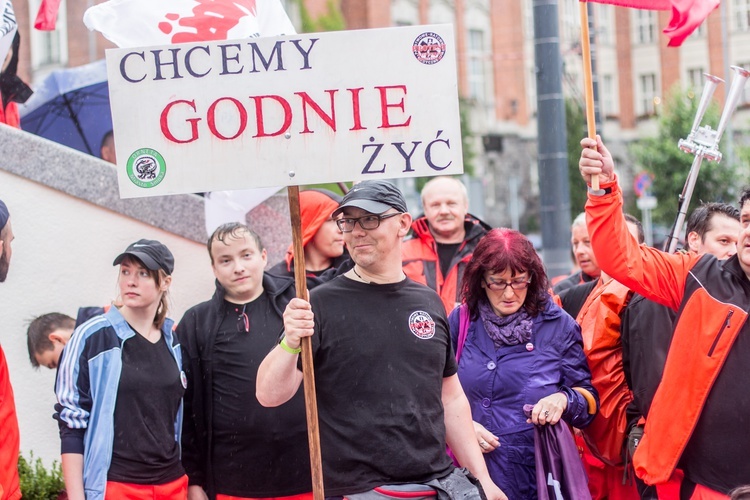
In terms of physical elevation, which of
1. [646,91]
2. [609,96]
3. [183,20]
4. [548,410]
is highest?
[646,91]

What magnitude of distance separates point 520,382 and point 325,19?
112 feet

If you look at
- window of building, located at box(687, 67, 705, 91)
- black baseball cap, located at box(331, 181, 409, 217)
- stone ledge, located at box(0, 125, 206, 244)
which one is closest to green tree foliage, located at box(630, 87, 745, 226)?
window of building, located at box(687, 67, 705, 91)

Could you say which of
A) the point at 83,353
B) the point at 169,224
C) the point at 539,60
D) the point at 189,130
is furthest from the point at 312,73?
the point at 539,60

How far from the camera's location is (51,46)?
3481 cm

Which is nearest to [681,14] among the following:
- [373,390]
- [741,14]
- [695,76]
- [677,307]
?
[677,307]

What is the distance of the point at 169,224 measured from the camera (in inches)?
A: 264

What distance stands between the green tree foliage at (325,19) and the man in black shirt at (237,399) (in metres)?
32.4

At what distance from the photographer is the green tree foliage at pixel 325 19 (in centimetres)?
3722

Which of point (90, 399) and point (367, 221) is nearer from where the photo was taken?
point (367, 221)

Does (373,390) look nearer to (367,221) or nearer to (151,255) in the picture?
(367,221)

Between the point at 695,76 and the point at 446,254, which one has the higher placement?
the point at 695,76

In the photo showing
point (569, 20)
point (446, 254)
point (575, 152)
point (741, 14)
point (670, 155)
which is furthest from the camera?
point (741, 14)

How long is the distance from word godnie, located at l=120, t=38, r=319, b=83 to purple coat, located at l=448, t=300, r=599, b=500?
1640 millimetres

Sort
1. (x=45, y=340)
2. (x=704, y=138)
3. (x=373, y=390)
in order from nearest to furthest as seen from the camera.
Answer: (x=373, y=390) → (x=704, y=138) → (x=45, y=340)
